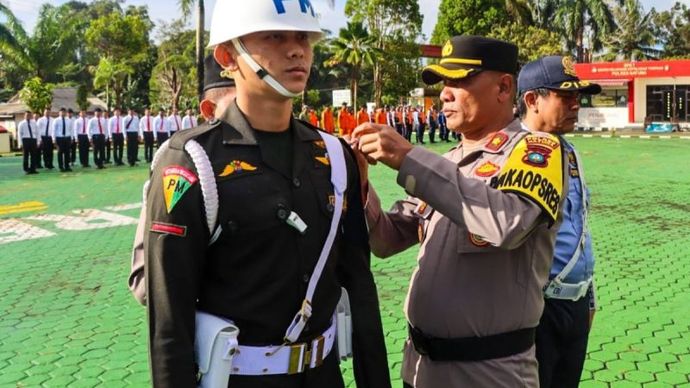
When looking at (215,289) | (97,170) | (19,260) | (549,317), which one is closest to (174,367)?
(215,289)

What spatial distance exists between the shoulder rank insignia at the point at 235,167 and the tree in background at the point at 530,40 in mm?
35675

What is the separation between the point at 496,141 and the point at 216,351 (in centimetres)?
109

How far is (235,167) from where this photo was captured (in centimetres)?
172

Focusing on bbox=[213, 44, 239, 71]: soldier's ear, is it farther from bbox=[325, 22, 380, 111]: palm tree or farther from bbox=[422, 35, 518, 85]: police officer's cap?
bbox=[325, 22, 380, 111]: palm tree

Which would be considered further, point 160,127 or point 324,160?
point 160,127

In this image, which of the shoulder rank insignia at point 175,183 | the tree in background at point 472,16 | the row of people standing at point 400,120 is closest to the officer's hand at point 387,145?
the shoulder rank insignia at point 175,183

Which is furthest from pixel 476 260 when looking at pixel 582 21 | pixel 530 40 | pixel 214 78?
pixel 582 21

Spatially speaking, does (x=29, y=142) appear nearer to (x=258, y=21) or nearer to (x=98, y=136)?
(x=98, y=136)

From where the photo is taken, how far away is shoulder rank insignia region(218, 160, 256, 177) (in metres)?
1.70

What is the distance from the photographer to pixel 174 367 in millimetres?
1608

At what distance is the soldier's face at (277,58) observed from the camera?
5.78 ft

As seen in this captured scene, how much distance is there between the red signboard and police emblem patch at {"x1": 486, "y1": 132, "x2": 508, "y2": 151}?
32282mm

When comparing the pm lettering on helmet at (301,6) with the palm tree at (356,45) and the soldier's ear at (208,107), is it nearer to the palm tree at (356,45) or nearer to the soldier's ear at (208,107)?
the soldier's ear at (208,107)

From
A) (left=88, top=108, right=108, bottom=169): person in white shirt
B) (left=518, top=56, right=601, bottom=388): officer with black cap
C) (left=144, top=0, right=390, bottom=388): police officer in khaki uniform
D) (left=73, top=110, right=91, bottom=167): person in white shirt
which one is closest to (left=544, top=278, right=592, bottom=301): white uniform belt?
(left=518, top=56, right=601, bottom=388): officer with black cap
